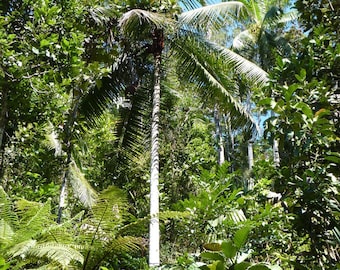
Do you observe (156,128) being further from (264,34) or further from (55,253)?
(264,34)

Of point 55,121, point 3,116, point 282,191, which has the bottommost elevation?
point 282,191

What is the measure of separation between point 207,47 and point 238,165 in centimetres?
1165

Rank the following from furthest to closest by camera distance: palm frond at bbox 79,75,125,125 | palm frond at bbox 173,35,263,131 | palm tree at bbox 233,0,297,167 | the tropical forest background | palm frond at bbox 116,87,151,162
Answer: palm tree at bbox 233,0,297,167
palm frond at bbox 116,87,151,162
palm frond at bbox 79,75,125,125
palm frond at bbox 173,35,263,131
the tropical forest background

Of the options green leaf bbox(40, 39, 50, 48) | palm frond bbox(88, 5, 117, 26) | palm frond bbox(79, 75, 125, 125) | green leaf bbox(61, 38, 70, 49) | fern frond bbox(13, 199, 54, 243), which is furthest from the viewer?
palm frond bbox(79, 75, 125, 125)

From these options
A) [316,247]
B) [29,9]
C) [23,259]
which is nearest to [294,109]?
[316,247]

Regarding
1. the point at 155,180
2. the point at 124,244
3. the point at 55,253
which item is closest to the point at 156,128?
the point at 155,180

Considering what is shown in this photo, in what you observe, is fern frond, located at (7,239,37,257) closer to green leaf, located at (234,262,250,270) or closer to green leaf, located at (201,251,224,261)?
green leaf, located at (201,251,224,261)

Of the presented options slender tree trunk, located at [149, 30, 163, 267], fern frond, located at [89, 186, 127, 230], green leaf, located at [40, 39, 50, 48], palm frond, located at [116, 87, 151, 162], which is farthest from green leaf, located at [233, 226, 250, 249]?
palm frond, located at [116, 87, 151, 162]

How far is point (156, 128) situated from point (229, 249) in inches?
198

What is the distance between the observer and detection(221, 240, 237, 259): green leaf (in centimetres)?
243

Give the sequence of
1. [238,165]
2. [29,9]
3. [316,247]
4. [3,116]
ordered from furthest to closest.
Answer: [238,165] → [29,9] → [3,116] → [316,247]

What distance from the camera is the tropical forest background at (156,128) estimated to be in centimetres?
268

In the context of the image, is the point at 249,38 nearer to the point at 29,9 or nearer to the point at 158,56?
the point at 158,56

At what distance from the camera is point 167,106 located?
10.0 meters
